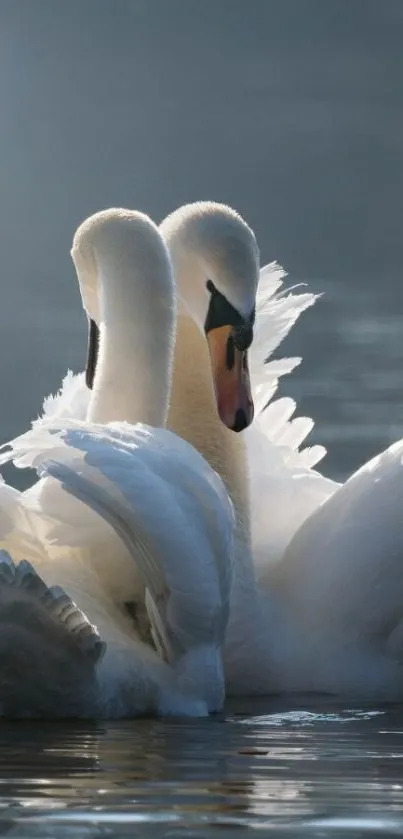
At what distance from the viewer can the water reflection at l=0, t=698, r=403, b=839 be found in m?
4.04

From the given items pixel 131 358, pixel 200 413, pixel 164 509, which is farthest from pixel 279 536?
pixel 164 509

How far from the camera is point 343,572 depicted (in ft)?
25.5

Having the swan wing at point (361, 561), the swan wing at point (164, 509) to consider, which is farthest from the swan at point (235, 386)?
the swan wing at point (164, 509)

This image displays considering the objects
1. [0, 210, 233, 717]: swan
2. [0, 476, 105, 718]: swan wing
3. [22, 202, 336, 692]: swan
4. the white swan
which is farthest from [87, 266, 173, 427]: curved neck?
[0, 476, 105, 718]: swan wing

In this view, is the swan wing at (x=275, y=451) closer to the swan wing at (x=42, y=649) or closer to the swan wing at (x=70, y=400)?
the swan wing at (x=70, y=400)

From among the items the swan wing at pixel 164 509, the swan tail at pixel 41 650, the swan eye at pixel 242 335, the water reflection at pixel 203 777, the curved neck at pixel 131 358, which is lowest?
the water reflection at pixel 203 777

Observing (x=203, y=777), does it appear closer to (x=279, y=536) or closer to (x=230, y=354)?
(x=230, y=354)

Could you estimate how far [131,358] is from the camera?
7531 mm

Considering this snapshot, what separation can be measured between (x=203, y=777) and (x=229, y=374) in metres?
3.55

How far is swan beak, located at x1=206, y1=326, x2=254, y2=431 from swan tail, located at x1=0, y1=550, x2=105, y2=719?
2.33 metres

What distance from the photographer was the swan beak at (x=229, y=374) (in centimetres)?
821

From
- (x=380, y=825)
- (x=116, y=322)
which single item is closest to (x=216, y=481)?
(x=116, y=322)

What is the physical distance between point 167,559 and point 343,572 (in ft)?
6.21

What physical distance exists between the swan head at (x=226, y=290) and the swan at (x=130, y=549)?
4.07 ft
